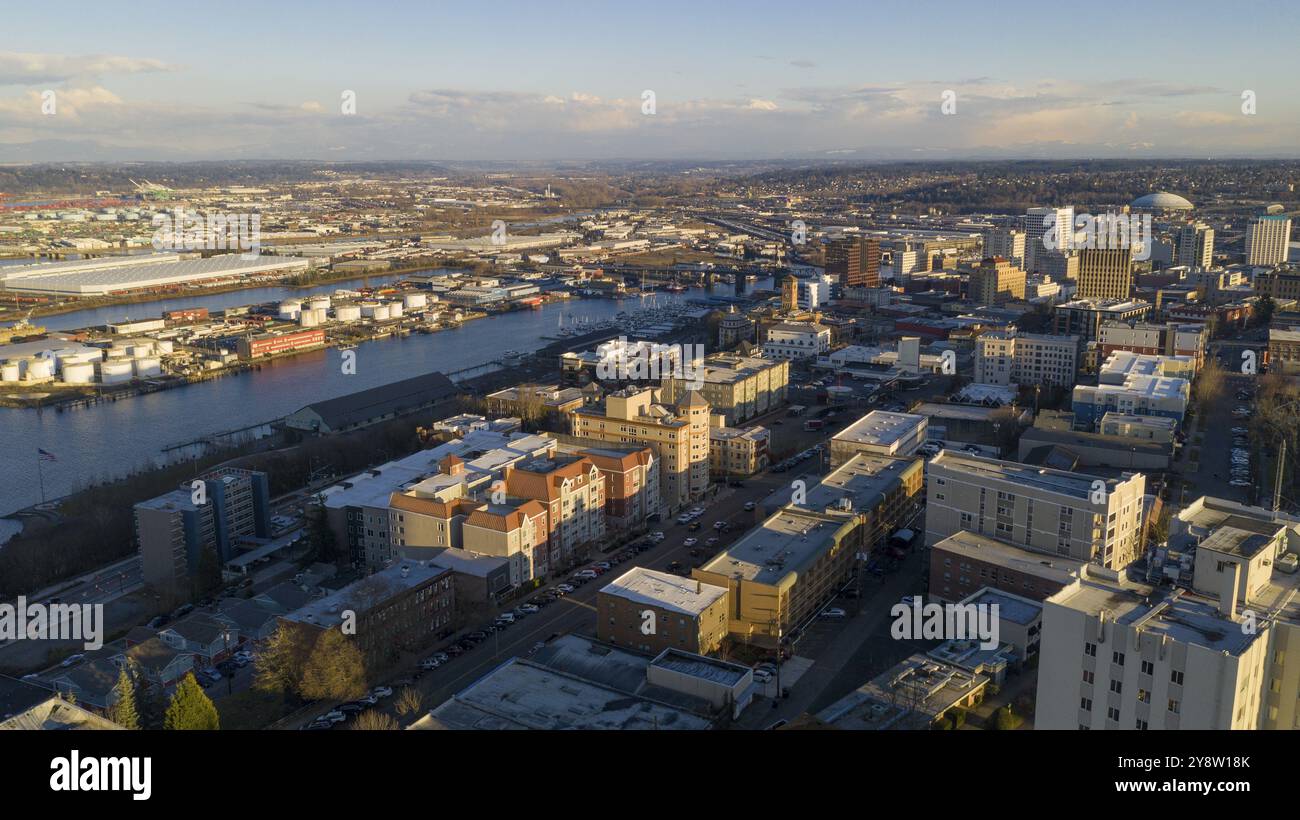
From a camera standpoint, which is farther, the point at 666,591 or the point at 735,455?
the point at 735,455

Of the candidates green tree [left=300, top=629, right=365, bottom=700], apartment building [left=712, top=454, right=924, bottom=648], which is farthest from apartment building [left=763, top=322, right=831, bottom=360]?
green tree [left=300, top=629, right=365, bottom=700]

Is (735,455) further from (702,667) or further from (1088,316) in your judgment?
(1088,316)

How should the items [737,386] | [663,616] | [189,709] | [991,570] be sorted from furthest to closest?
[737,386]
[991,570]
[663,616]
[189,709]

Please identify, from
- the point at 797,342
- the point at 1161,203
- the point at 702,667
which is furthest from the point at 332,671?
the point at 1161,203

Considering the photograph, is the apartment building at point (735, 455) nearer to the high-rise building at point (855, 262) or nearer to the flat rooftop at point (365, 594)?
the flat rooftop at point (365, 594)

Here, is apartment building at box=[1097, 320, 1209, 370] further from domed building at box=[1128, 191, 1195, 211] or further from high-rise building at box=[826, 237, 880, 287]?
domed building at box=[1128, 191, 1195, 211]

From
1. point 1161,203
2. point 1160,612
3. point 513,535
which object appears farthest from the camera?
point 1161,203

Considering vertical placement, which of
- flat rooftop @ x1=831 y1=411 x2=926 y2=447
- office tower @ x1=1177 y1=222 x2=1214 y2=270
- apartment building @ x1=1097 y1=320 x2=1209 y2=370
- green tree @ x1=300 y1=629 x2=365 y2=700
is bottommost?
green tree @ x1=300 y1=629 x2=365 y2=700
